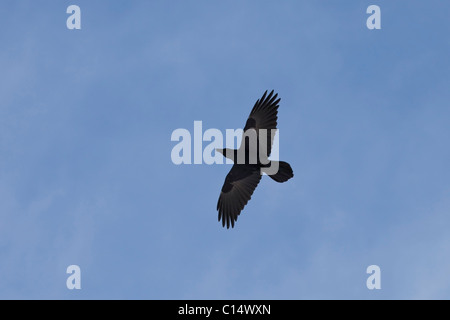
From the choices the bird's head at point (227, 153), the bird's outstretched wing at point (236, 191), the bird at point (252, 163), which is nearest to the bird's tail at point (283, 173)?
the bird at point (252, 163)

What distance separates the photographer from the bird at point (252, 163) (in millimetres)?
19656

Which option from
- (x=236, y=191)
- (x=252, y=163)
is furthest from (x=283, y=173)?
(x=236, y=191)

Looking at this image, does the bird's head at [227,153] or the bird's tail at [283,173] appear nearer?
the bird's tail at [283,173]

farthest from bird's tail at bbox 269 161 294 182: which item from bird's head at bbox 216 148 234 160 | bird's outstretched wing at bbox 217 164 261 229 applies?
bird's head at bbox 216 148 234 160

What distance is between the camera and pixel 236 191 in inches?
818

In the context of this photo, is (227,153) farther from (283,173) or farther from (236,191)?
(283,173)

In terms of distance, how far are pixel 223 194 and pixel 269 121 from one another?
324 centimetres

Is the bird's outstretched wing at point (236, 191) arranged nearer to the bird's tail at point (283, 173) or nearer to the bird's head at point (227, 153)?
the bird's head at point (227, 153)

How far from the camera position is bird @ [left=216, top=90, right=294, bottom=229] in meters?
19.7

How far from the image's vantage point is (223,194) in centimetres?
2114

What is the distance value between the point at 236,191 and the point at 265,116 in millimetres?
2871
